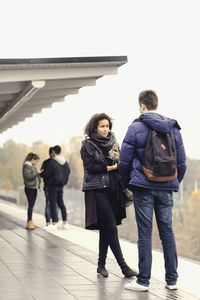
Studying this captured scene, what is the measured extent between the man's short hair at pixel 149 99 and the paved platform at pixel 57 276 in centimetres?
178

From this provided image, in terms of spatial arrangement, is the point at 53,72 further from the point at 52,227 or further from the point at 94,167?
the point at 94,167

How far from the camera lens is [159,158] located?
20.1ft

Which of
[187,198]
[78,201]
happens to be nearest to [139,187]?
[78,201]

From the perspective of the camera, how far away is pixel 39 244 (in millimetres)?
10648

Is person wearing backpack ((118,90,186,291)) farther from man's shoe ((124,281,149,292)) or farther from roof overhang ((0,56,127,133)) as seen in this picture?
roof overhang ((0,56,127,133))

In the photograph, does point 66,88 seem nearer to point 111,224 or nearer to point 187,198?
point 111,224

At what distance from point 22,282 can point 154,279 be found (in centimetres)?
141

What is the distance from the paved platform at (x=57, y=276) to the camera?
607cm

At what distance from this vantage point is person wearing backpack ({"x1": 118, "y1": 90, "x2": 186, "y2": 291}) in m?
6.17

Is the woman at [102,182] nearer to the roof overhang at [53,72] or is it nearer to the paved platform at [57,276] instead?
the paved platform at [57,276]

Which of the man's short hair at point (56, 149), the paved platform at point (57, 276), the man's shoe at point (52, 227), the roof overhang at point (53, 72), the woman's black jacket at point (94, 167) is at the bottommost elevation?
the paved platform at point (57, 276)

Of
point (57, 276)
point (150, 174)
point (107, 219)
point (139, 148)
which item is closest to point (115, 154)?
point (107, 219)

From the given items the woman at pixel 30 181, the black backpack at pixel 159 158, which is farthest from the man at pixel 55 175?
the black backpack at pixel 159 158

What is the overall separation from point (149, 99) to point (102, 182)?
1.20m
